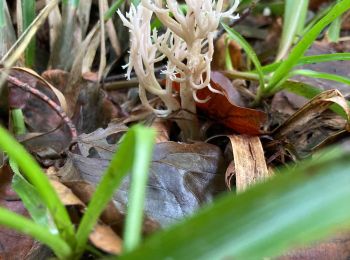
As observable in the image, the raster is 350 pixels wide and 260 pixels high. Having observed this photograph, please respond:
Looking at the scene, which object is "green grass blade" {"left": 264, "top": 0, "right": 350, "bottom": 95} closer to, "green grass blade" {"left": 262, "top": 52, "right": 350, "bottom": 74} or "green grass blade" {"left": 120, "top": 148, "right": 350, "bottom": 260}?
"green grass blade" {"left": 262, "top": 52, "right": 350, "bottom": 74}

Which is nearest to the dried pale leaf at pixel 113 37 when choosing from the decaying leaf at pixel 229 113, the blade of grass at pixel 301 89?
the decaying leaf at pixel 229 113

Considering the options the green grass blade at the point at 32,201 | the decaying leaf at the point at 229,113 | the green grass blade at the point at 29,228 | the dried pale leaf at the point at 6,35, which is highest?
the dried pale leaf at the point at 6,35

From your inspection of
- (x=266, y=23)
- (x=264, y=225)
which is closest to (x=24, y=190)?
(x=264, y=225)

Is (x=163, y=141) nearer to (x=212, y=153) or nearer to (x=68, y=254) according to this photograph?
(x=212, y=153)

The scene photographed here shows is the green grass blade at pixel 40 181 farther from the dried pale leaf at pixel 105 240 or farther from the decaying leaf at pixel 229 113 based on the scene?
the decaying leaf at pixel 229 113

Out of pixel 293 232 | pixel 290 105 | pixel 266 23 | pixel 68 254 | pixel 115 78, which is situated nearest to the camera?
pixel 293 232

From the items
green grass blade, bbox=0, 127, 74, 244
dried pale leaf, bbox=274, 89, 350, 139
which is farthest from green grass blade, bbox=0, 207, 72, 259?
dried pale leaf, bbox=274, 89, 350, 139

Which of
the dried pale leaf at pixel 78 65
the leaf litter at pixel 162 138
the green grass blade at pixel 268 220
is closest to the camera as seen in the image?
the green grass blade at pixel 268 220
